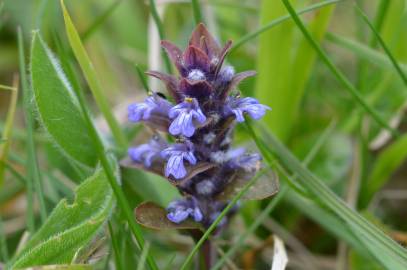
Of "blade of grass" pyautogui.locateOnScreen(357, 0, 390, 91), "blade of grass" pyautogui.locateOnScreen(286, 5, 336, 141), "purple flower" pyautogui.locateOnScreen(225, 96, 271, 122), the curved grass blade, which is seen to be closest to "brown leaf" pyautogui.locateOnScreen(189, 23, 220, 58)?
"purple flower" pyautogui.locateOnScreen(225, 96, 271, 122)

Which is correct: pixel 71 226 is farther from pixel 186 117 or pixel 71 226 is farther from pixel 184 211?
pixel 186 117

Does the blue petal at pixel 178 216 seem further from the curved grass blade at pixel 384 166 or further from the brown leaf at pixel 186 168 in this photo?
the curved grass blade at pixel 384 166

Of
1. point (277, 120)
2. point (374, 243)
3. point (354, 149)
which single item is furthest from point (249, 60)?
point (374, 243)

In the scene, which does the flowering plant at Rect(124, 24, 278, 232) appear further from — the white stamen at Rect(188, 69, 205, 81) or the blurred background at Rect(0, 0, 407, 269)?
the blurred background at Rect(0, 0, 407, 269)

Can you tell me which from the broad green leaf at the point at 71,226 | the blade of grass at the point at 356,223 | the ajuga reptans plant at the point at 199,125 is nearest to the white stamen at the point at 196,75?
the ajuga reptans plant at the point at 199,125

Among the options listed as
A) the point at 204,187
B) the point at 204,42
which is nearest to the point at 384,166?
the point at 204,187

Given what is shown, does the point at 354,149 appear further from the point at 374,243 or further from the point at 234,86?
the point at 234,86
